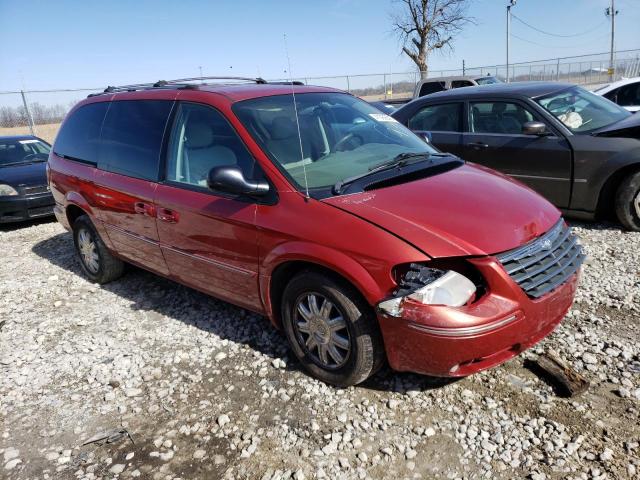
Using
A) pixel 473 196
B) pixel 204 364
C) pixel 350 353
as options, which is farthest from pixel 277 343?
pixel 473 196

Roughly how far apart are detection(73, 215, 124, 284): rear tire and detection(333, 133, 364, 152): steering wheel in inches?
107

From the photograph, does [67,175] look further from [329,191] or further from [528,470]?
[528,470]

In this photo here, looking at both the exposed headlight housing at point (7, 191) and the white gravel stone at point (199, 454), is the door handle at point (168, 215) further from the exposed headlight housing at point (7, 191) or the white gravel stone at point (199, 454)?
the exposed headlight housing at point (7, 191)

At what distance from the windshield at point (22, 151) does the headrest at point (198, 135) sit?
690 cm

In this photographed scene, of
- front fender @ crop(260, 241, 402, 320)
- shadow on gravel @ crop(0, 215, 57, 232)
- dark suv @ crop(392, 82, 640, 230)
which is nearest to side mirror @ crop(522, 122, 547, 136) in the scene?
dark suv @ crop(392, 82, 640, 230)

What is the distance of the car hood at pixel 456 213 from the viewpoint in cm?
261

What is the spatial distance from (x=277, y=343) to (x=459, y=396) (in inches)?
54.9

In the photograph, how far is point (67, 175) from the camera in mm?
5090

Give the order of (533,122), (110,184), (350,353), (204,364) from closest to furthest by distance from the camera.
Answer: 1. (350,353)
2. (204,364)
3. (110,184)
4. (533,122)

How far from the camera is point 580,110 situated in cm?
592

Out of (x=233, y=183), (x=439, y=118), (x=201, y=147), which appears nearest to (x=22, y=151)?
(x=201, y=147)

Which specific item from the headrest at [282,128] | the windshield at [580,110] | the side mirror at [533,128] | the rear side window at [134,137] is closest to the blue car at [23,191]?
the rear side window at [134,137]

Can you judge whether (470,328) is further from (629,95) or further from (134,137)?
(629,95)

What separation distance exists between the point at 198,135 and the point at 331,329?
5.89ft
